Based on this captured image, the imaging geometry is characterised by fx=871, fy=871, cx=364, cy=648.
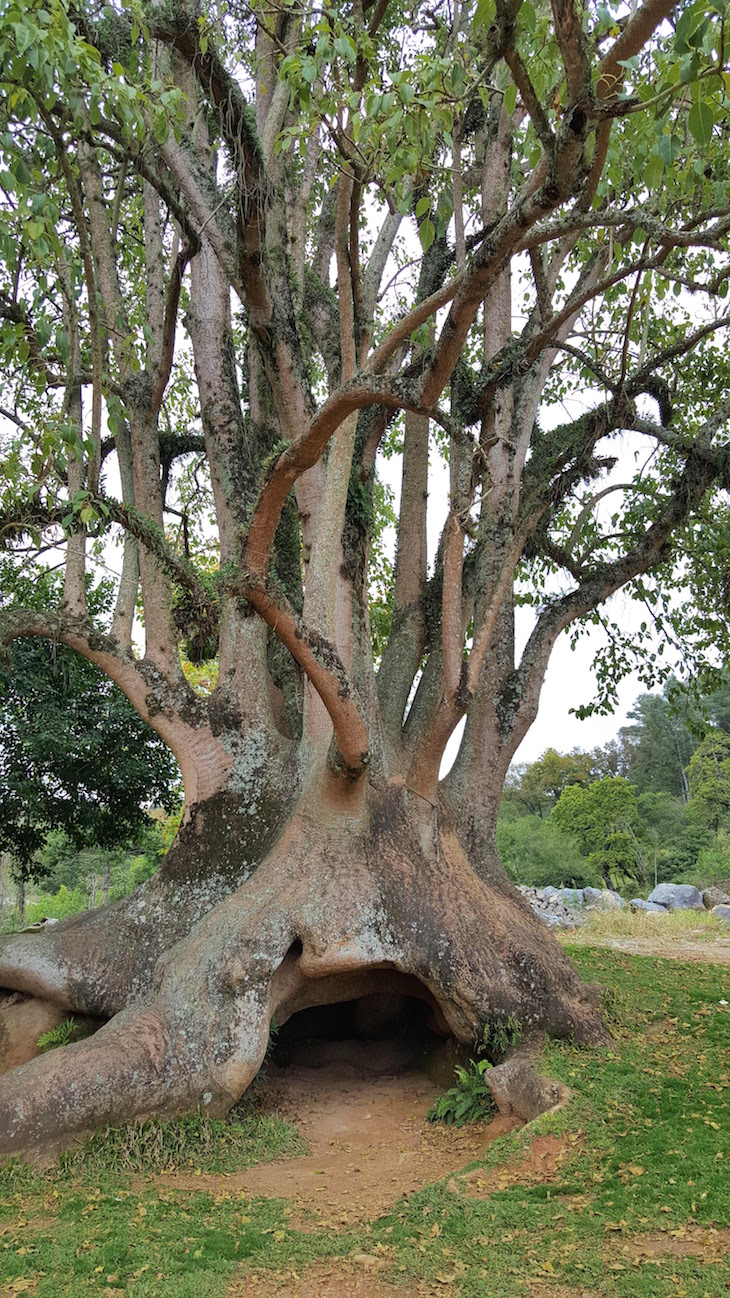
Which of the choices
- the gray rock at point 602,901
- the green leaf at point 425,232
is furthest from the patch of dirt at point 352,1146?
the gray rock at point 602,901

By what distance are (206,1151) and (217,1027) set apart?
0.68m

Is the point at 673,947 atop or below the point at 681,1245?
atop

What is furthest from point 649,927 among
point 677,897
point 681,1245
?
point 681,1245

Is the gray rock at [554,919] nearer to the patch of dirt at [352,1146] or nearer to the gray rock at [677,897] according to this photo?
the gray rock at [677,897]

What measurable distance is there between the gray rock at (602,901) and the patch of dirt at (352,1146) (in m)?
9.28

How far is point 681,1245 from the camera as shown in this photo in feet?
12.4

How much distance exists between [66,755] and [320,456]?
4878 mm

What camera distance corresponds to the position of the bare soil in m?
4.84

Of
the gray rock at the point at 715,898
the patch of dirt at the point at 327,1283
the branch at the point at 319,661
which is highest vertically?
the branch at the point at 319,661

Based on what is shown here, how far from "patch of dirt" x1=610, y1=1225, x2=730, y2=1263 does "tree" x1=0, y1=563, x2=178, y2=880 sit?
680 centimetres

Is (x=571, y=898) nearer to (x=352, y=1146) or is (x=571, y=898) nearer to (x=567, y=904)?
(x=567, y=904)

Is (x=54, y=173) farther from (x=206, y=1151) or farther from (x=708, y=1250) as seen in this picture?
(x=708, y=1250)

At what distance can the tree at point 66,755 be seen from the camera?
355 inches

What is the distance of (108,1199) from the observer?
4.59 meters
